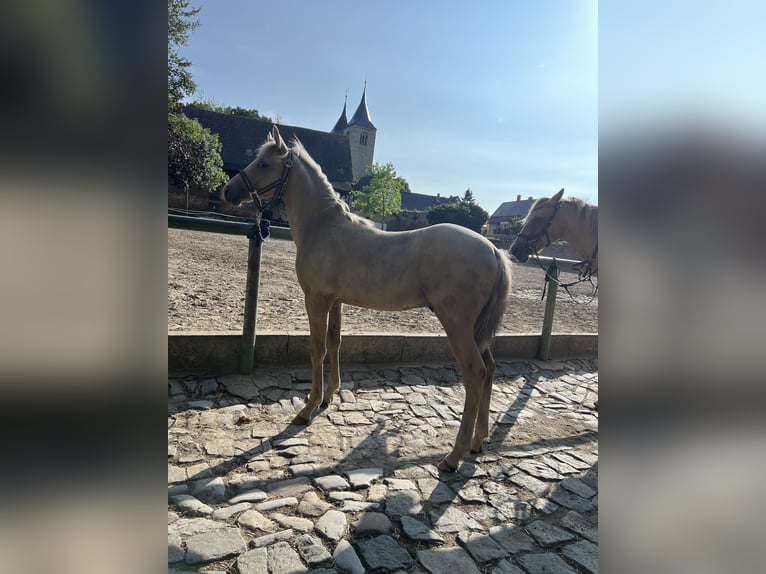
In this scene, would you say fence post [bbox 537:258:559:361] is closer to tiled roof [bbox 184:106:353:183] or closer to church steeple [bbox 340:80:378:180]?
tiled roof [bbox 184:106:353:183]

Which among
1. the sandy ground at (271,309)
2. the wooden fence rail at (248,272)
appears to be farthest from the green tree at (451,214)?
the wooden fence rail at (248,272)

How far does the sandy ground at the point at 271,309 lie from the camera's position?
5.21 m

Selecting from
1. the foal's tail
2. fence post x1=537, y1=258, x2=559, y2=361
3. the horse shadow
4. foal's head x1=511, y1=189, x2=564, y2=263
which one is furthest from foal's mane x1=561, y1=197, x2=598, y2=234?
the horse shadow

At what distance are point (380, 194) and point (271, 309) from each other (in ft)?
131

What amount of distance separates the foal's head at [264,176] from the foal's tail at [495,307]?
202cm

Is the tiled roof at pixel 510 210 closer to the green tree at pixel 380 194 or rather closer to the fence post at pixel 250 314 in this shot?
the green tree at pixel 380 194

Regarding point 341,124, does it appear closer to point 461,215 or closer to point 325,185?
point 461,215

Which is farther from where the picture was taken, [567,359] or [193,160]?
[193,160]

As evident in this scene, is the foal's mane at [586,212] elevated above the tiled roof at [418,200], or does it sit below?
below

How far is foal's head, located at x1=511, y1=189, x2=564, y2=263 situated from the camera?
4.68 metres
